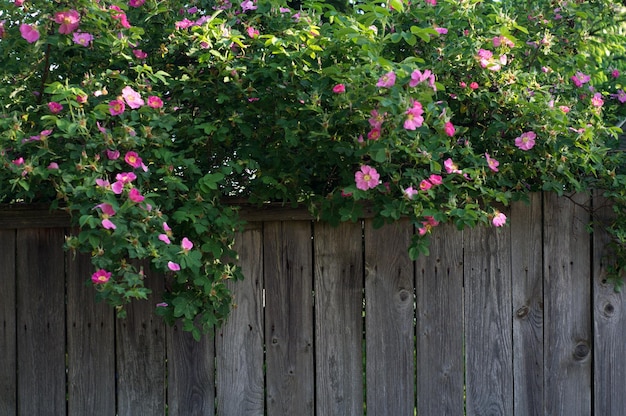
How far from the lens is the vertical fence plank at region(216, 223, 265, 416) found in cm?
268

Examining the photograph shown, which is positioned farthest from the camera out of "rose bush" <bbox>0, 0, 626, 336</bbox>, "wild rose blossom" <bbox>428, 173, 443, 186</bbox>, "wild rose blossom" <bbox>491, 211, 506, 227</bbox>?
"wild rose blossom" <bbox>491, 211, 506, 227</bbox>

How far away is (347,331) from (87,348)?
98 centimetres

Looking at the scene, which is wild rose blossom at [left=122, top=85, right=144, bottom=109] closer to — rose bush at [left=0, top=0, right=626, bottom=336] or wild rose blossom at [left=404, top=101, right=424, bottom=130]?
rose bush at [left=0, top=0, right=626, bottom=336]

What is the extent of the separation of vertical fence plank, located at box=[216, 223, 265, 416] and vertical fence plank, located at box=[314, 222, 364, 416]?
223 millimetres

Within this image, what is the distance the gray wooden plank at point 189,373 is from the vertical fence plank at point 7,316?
0.58 metres

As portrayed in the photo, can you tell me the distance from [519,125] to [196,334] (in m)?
1.38

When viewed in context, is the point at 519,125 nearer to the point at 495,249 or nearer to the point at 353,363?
the point at 495,249

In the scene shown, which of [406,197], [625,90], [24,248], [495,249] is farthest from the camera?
[625,90]

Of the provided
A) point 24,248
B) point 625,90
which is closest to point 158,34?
point 24,248

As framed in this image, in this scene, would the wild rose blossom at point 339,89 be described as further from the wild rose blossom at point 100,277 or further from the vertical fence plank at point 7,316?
the vertical fence plank at point 7,316

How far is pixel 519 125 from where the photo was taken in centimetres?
259

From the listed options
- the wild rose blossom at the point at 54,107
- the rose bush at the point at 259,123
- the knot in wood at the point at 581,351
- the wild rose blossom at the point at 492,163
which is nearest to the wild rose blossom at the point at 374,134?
the rose bush at the point at 259,123

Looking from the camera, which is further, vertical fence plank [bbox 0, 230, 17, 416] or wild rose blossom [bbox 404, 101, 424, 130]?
vertical fence plank [bbox 0, 230, 17, 416]

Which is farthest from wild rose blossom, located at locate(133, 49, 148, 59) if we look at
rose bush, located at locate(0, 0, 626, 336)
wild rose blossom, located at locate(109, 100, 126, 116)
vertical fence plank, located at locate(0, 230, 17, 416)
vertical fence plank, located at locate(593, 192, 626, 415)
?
vertical fence plank, located at locate(593, 192, 626, 415)
